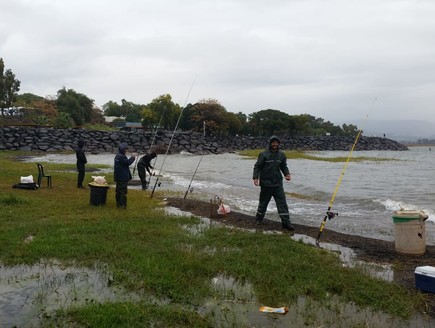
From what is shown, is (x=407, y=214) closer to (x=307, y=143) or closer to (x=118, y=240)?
(x=118, y=240)

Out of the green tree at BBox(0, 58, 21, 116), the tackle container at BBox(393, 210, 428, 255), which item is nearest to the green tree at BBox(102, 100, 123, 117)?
the green tree at BBox(0, 58, 21, 116)

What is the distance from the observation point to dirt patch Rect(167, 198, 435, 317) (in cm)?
619

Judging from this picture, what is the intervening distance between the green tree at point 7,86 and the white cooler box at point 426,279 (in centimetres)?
6080

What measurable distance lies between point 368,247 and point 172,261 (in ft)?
13.2

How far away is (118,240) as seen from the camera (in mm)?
7633

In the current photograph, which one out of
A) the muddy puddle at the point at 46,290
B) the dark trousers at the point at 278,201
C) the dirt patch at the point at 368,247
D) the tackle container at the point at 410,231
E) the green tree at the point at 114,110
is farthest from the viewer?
the green tree at the point at 114,110

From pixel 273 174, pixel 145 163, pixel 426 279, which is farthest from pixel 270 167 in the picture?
pixel 145 163

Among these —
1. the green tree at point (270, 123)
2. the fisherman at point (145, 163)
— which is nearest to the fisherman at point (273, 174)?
the fisherman at point (145, 163)

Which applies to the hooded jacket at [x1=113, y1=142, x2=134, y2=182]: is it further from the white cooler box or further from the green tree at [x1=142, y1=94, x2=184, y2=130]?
the green tree at [x1=142, y1=94, x2=184, y2=130]

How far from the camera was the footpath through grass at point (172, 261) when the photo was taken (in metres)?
4.68

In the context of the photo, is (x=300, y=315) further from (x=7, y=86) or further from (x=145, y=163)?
(x=7, y=86)

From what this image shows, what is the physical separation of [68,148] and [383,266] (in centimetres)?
4879

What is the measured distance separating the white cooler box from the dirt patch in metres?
0.10

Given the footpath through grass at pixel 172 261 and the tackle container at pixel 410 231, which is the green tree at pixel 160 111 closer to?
Result: the footpath through grass at pixel 172 261
